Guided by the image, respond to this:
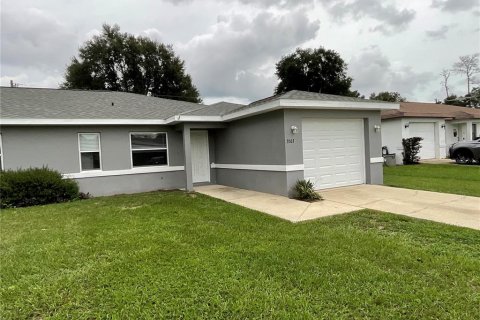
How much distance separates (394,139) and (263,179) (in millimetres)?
12684

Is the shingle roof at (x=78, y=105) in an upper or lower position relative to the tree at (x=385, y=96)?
lower

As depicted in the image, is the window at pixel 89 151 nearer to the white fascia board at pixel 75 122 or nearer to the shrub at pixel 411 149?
the white fascia board at pixel 75 122

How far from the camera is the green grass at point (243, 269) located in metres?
2.88

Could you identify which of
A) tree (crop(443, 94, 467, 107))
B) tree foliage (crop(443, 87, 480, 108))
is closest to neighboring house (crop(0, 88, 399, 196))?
tree foliage (crop(443, 87, 480, 108))

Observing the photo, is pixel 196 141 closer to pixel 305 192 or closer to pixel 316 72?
pixel 305 192

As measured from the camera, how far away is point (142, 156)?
38.2 ft

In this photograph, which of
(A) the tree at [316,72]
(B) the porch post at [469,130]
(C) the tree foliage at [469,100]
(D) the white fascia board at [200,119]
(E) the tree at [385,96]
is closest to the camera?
(D) the white fascia board at [200,119]

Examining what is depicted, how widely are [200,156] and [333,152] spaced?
5558 millimetres

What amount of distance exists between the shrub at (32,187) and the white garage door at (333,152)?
778 centimetres

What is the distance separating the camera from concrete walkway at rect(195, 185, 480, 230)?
605cm

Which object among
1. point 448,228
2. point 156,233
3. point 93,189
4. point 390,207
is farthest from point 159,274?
point 93,189

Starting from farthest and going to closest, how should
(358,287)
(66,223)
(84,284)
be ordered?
(66,223)
(84,284)
(358,287)

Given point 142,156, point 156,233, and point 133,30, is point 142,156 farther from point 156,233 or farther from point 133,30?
point 133,30

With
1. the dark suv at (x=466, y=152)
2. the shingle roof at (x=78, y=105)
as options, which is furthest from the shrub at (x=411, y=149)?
the shingle roof at (x=78, y=105)
